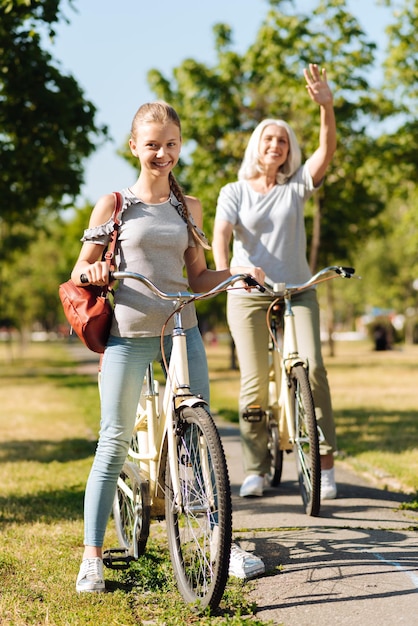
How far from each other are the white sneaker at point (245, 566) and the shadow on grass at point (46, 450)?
478 centimetres

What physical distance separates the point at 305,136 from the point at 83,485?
17659 mm

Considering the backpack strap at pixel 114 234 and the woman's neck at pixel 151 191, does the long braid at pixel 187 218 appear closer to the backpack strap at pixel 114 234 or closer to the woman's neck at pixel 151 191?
the woman's neck at pixel 151 191

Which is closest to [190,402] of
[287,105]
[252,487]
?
[252,487]

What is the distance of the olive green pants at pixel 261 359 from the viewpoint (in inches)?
230

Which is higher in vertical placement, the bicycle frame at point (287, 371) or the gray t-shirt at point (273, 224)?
the gray t-shirt at point (273, 224)

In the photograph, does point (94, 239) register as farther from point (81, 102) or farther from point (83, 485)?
point (81, 102)

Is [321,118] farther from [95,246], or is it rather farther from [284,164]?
[95,246]

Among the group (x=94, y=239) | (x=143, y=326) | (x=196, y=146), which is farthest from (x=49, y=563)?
(x=196, y=146)

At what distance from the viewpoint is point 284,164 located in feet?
19.7

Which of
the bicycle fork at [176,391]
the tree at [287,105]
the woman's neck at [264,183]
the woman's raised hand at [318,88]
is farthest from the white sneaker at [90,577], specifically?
the tree at [287,105]

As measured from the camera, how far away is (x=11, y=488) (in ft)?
23.4

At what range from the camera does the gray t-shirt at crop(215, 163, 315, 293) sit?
587cm

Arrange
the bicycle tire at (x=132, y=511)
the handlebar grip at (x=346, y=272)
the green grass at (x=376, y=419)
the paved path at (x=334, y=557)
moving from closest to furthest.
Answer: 1. the paved path at (x=334, y=557)
2. the bicycle tire at (x=132, y=511)
3. the handlebar grip at (x=346, y=272)
4. the green grass at (x=376, y=419)

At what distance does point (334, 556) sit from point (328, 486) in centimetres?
160
